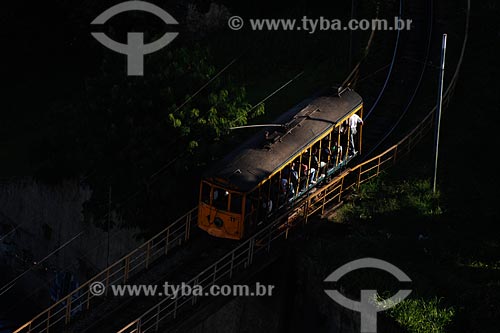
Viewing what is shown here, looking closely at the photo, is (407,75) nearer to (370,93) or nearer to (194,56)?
(370,93)

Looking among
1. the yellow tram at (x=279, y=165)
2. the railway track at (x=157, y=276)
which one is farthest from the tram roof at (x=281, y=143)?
the railway track at (x=157, y=276)

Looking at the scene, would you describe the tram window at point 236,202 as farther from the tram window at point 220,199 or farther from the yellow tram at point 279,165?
the tram window at point 220,199

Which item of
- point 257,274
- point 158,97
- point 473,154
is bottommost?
point 257,274

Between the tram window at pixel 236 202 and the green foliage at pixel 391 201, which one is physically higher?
the tram window at pixel 236 202

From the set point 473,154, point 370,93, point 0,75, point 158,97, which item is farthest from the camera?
point 0,75

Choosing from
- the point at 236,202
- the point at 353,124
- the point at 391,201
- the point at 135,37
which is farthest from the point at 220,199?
the point at 135,37

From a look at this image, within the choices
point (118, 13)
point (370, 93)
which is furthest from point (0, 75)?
point (370, 93)
